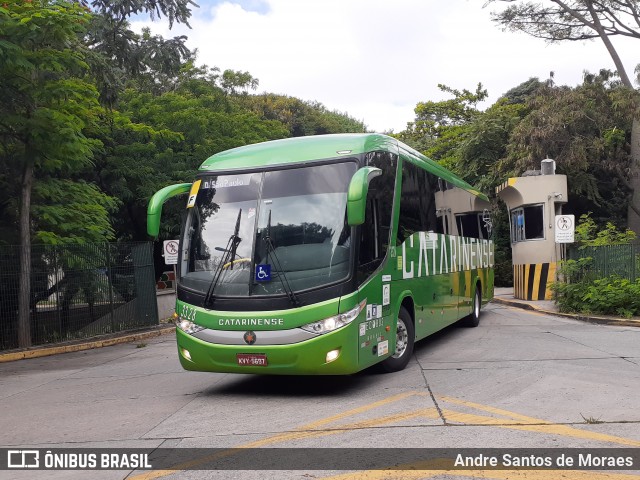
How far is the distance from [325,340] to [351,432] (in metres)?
1.51

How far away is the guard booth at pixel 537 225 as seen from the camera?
21812mm

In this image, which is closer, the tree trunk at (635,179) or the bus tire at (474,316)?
the bus tire at (474,316)

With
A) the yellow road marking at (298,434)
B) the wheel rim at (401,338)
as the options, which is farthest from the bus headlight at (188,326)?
the wheel rim at (401,338)

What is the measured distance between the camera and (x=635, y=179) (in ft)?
93.1

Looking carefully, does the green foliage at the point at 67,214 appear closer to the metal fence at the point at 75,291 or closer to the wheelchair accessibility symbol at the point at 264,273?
the metal fence at the point at 75,291

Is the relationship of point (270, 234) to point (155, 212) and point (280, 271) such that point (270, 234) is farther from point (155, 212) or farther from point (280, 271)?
point (155, 212)

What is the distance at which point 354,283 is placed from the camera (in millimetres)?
7648

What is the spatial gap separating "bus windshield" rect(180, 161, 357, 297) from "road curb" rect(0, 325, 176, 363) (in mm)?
7887

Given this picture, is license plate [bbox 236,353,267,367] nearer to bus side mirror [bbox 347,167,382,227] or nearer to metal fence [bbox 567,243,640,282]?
bus side mirror [bbox 347,167,382,227]

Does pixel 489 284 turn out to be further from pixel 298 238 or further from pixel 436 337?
pixel 298 238

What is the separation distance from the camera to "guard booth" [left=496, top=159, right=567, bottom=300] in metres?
21.8

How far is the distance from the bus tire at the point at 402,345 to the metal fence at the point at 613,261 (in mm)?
9690

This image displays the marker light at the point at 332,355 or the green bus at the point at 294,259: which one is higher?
the green bus at the point at 294,259

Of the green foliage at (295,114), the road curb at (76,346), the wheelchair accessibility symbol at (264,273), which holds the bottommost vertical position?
the road curb at (76,346)
